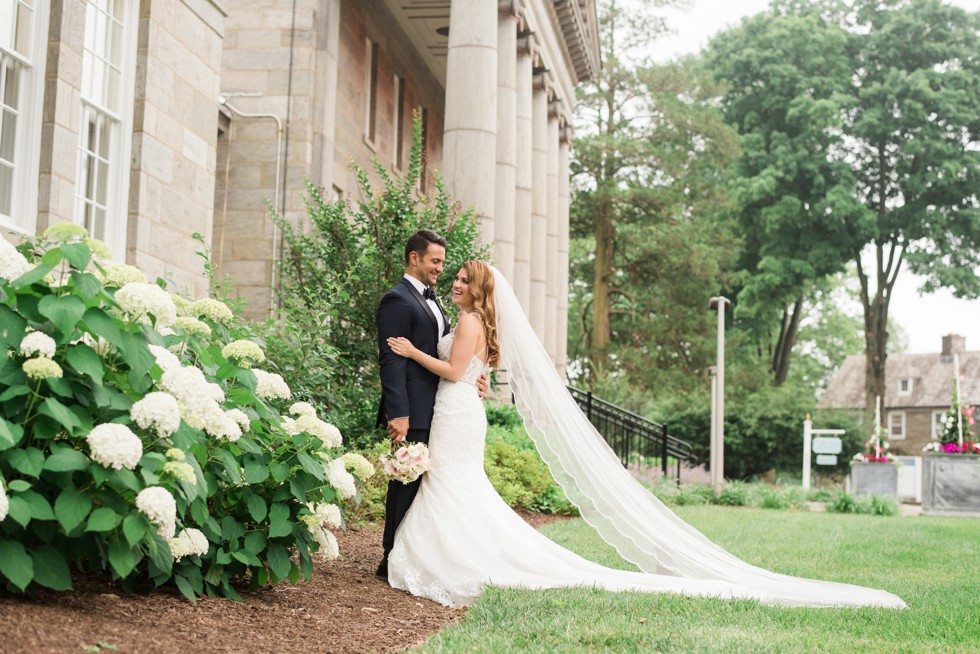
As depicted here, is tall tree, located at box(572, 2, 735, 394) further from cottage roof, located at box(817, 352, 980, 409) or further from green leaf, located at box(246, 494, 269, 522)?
green leaf, located at box(246, 494, 269, 522)

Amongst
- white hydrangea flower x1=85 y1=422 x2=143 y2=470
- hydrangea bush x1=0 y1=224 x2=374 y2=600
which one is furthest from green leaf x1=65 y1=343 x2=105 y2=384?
white hydrangea flower x1=85 y1=422 x2=143 y2=470

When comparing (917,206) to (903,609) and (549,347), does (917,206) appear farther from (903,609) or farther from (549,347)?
(903,609)

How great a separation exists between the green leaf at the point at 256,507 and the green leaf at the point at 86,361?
1411mm

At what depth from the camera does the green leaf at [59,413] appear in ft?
14.6

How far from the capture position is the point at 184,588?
5617mm

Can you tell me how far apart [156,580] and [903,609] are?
4.72m

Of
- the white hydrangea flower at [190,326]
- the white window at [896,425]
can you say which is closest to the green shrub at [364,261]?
the white hydrangea flower at [190,326]

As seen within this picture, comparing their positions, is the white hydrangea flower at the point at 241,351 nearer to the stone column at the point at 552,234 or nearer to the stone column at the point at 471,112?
the stone column at the point at 471,112

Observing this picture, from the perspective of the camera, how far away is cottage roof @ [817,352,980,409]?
58.2 metres

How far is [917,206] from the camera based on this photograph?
139ft

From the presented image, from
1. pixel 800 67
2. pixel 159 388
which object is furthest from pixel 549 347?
pixel 159 388

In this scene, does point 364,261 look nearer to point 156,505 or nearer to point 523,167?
point 156,505

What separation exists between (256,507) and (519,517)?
8.28 ft

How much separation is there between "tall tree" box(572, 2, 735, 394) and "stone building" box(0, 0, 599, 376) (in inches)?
233
